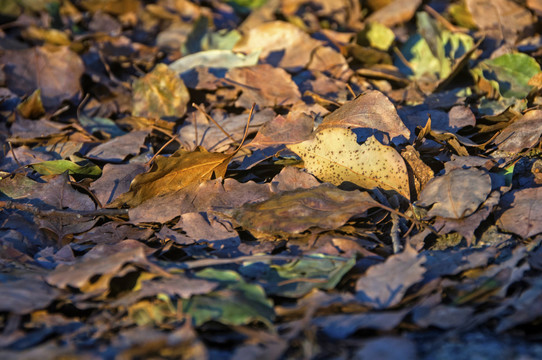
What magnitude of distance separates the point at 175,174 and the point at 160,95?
2.07ft

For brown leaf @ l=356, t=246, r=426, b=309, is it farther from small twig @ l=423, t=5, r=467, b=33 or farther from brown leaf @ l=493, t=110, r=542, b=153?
small twig @ l=423, t=5, r=467, b=33

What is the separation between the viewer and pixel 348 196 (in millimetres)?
1357

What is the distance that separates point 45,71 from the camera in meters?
2.26

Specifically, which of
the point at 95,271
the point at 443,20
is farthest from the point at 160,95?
the point at 443,20

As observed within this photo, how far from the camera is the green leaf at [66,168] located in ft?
5.58

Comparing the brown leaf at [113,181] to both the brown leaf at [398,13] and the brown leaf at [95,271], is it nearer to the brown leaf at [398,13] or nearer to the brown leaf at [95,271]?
the brown leaf at [95,271]

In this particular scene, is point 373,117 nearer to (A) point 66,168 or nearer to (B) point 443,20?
(A) point 66,168

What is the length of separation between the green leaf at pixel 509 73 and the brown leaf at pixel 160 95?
3.84 feet

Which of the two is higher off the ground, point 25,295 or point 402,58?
point 402,58

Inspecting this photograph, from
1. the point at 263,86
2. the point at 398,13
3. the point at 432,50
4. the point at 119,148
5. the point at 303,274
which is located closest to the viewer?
the point at 303,274

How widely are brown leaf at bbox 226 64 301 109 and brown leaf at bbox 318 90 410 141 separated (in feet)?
1.23

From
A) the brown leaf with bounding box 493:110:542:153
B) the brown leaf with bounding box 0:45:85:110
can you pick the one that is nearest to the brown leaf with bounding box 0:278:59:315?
the brown leaf with bounding box 0:45:85:110

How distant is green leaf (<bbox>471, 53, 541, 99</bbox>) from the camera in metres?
1.88

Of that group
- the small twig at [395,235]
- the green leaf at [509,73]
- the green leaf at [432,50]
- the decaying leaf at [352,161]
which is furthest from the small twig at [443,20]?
the small twig at [395,235]
